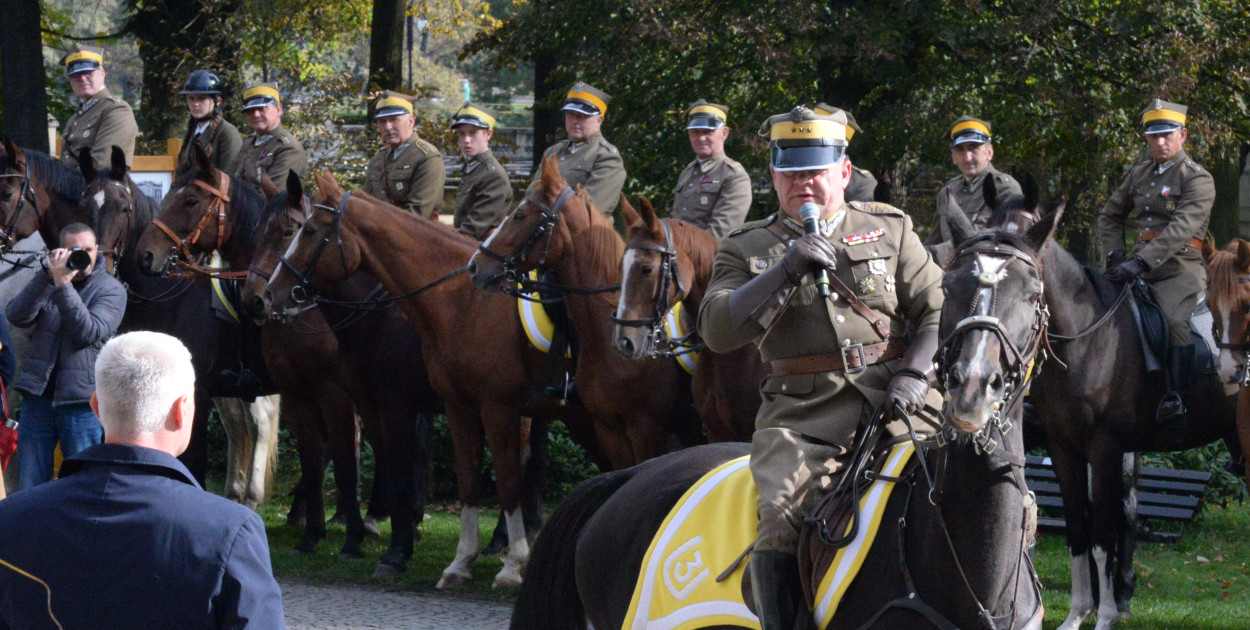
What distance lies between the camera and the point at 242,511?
272 cm

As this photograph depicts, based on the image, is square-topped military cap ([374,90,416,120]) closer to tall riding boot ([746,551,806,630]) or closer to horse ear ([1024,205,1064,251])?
tall riding boot ([746,551,806,630])

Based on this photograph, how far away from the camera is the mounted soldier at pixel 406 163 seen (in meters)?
10.7

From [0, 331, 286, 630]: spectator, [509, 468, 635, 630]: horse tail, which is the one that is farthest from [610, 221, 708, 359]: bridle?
[0, 331, 286, 630]: spectator

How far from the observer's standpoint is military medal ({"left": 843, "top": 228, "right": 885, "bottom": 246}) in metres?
3.96

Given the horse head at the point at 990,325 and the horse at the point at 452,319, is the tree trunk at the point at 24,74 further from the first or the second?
the horse head at the point at 990,325

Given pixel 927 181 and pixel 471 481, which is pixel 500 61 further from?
pixel 471 481

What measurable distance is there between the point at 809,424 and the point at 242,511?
176 cm

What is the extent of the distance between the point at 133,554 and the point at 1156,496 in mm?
9206

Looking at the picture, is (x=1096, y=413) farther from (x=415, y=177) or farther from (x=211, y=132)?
(x=211, y=132)

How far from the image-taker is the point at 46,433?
812 cm

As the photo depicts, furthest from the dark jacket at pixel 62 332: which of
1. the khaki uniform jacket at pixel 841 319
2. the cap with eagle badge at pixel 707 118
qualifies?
the khaki uniform jacket at pixel 841 319

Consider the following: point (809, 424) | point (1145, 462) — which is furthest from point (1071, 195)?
point (809, 424)

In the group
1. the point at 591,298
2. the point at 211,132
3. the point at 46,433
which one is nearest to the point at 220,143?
the point at 211,132

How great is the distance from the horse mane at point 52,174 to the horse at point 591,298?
11.3 feet
